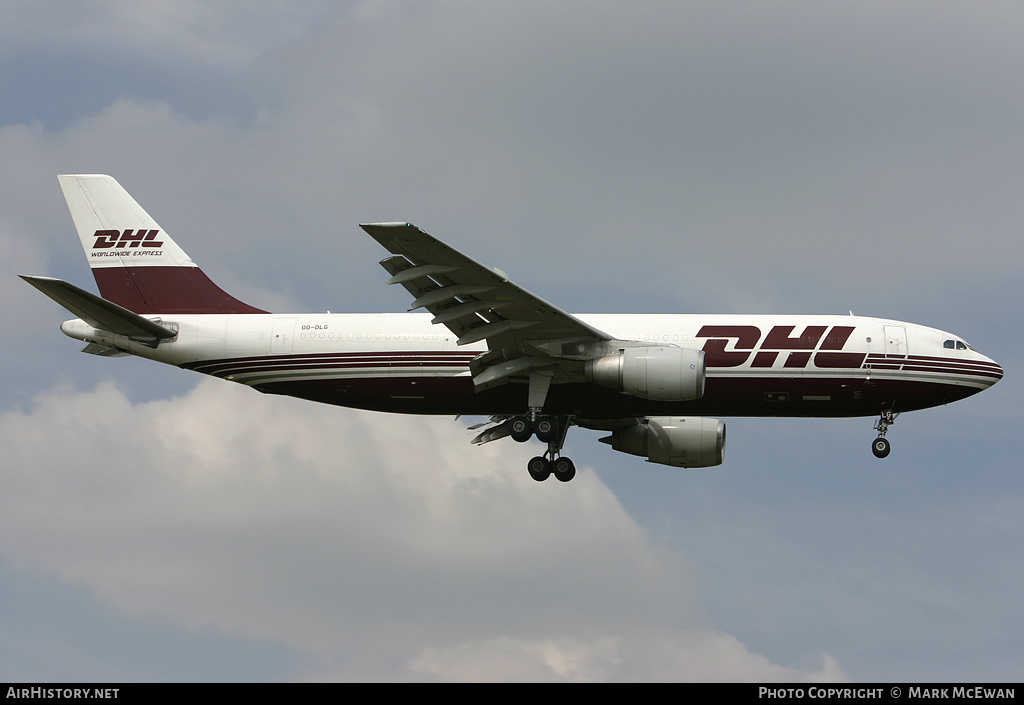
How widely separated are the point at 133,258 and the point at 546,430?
634 inches

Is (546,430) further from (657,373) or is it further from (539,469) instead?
(657,373)

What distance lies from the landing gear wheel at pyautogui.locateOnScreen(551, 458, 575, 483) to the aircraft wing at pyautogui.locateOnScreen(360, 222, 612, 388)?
3875 millimetres

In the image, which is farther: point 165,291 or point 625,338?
point 165,291

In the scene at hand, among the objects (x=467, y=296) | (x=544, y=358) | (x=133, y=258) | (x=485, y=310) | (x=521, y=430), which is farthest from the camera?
(x=133, y=258)

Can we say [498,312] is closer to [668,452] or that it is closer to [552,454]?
[552,454]

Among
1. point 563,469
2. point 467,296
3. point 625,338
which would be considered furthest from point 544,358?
point 563,469

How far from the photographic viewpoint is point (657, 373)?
124ft

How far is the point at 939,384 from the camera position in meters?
40.8

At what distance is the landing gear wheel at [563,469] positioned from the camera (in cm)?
4222

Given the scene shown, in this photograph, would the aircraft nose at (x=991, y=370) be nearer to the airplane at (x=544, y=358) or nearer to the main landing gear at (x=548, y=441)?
the airplane at (x=544, y=358)

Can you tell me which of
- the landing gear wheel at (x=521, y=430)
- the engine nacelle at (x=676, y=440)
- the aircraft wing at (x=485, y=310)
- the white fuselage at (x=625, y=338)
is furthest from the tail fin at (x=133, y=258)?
the engine nacelle at (x=676, y=440)

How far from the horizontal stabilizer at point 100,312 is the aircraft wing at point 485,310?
997cm

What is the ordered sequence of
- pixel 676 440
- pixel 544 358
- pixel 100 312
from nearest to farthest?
1. pixel 544 358
2. pixel 100 312
3. pixel 676 440
